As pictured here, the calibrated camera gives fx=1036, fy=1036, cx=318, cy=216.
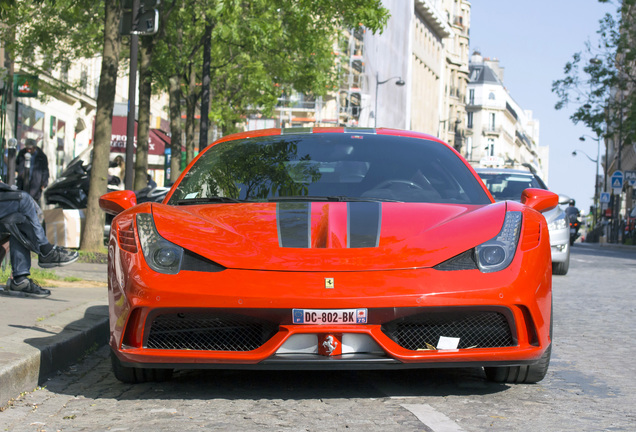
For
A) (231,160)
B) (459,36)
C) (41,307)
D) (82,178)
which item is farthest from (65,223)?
(459,36)

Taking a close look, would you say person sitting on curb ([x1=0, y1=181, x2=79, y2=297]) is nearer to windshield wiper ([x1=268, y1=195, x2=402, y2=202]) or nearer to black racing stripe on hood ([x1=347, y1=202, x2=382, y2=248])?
windshield wiper ([x1=268, y1=195, x2=402, y2=202])

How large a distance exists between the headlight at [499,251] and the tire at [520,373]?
0.67 metres

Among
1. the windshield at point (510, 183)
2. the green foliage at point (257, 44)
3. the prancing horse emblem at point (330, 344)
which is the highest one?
the green foliage at point (257, 44)

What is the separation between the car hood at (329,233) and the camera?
15.2ft

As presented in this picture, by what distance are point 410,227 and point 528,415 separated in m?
1.00

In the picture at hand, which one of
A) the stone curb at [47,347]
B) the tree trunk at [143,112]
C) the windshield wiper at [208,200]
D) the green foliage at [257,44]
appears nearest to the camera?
the stone curb at [47,347]

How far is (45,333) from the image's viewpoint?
6.28m

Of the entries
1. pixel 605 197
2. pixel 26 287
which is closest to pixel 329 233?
pixel 26 287

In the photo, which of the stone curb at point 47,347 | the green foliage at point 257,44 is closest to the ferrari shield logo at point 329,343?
the stone curb at point 47,347

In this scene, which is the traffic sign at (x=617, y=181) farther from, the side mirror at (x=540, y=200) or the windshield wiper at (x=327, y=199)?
the windshield wiper at (x=327, y=199)

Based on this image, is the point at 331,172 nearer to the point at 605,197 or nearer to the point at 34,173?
the point at 34,173

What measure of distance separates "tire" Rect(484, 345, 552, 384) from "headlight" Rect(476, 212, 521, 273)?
2.21 feet

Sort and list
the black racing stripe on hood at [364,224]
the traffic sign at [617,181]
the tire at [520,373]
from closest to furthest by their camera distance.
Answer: the black racing stripe on hood at [364,224] < the tire at [520,373] < the traffic sign at [617,181]

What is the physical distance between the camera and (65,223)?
15578 mm
